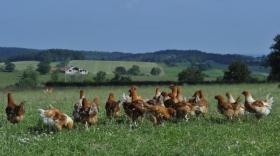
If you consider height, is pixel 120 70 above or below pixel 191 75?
below

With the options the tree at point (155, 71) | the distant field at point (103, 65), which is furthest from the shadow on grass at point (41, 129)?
the distant field at point (103, 65)

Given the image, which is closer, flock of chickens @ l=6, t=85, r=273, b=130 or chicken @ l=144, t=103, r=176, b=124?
flock of chickens @ l=6, t=85, r=273, b=130

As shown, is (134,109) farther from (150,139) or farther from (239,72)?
(239,72)

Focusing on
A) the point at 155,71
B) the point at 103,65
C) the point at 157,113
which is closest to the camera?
the point at 157,113

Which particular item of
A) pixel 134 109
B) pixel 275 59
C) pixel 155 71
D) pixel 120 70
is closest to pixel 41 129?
pixel 134 109

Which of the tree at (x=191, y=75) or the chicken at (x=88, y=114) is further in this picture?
the tree at (x=191, y=75)

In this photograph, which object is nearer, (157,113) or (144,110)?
(157,113)

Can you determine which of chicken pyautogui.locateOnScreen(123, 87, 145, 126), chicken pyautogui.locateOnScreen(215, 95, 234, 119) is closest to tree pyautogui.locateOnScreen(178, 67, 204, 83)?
chicken pyautogui.locateOnScreen(215, 95, 234, 119)

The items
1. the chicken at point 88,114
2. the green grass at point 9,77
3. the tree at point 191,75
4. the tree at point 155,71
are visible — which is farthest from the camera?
the tree at point 155,71

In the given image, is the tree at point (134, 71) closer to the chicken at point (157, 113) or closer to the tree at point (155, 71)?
the tree at point (155, 71)

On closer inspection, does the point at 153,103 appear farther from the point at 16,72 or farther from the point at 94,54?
the point at 94,54

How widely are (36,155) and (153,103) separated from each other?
6.72m

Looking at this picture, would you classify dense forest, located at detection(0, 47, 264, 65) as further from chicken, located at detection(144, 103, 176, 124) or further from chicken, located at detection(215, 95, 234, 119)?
chicken, located at detection(144, 103, 176, 124)

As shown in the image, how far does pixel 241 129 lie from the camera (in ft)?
55.9
